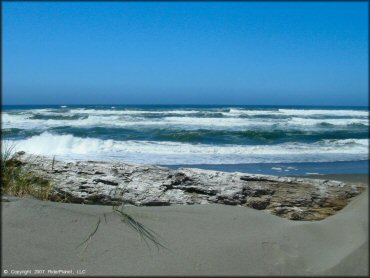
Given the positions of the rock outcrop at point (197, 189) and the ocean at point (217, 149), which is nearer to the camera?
the rock outcrop at point (197, 189)

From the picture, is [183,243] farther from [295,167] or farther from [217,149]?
[217,149]

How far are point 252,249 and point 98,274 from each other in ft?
3.28

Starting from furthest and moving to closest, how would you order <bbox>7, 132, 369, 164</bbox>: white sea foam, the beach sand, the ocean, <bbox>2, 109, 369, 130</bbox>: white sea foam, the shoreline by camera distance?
<bbox>2, 109, 369, 130</bbox>: white sea foam → <bbox>7, 132, 369, 164</bbox>: white sea foam → the ocean → the shoreline → the beach sand

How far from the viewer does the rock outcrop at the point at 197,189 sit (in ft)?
11.8

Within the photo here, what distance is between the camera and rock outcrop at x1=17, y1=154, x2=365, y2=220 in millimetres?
3588

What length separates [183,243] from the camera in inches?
108

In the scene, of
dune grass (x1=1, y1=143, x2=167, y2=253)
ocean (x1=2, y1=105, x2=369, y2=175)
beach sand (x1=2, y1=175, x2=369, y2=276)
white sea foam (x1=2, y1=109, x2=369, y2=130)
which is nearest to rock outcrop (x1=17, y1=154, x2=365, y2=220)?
dune grass (x1=1, y1=143, x2=167, y2=253)

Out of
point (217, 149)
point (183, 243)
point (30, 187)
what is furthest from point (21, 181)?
point (217, 149)

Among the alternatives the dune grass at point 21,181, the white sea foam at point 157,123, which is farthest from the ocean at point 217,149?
the dune grass at point 21,181

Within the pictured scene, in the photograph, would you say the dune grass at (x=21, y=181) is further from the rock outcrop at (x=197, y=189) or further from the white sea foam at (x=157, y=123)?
the white sea foam at (x=157, y=123)

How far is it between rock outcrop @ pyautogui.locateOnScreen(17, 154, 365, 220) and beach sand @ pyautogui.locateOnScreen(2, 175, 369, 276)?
44 centimetres

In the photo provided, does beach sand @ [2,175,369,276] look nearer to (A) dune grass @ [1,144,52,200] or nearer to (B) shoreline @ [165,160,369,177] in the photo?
(A) dune grass @ [1,144,52,200]

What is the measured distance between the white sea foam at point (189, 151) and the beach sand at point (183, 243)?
6130 millimetres

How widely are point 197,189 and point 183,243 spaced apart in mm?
1013
